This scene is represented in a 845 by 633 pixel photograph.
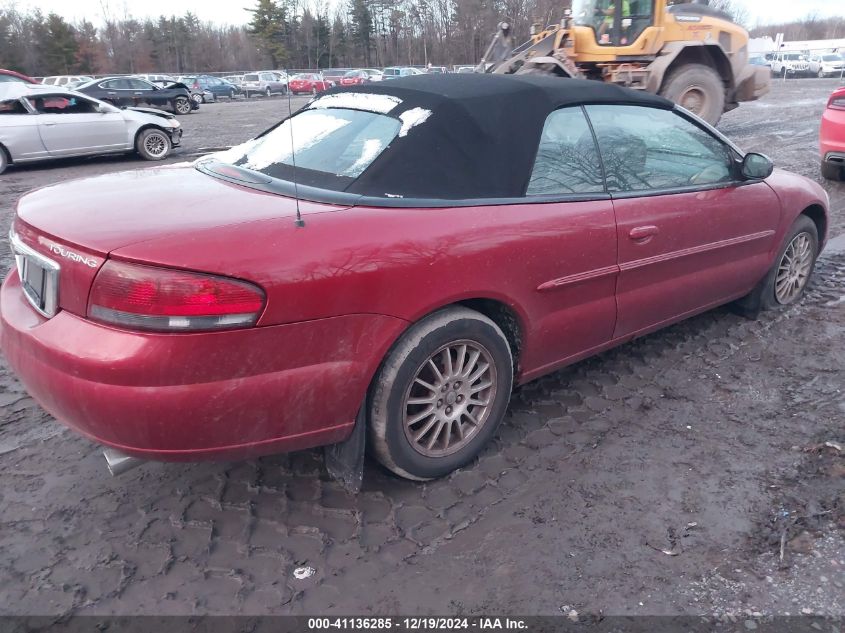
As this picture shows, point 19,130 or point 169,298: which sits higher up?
point 19,130

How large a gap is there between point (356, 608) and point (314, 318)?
98 centimetres

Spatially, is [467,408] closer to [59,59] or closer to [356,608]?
[356,608]

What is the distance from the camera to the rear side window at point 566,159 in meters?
3.01

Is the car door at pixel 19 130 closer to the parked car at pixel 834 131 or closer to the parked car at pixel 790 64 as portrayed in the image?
the parked car at pixel 834 131

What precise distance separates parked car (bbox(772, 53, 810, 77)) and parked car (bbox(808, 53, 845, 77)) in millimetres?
429

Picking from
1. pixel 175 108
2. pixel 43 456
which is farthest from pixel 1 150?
pixel 175 108

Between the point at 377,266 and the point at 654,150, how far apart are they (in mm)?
1994

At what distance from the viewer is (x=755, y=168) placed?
3852 mm

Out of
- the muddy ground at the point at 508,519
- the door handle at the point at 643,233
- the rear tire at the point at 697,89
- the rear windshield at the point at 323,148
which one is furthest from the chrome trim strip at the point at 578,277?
the rear tire at the point at 697,89

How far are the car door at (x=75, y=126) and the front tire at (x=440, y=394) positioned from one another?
11282 millimetres

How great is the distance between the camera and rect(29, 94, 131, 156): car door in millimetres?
11281

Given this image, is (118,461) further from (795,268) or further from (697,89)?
(697,89)

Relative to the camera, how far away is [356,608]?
217 centimetres

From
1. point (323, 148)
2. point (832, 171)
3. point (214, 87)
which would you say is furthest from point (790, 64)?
point (323, 148)
